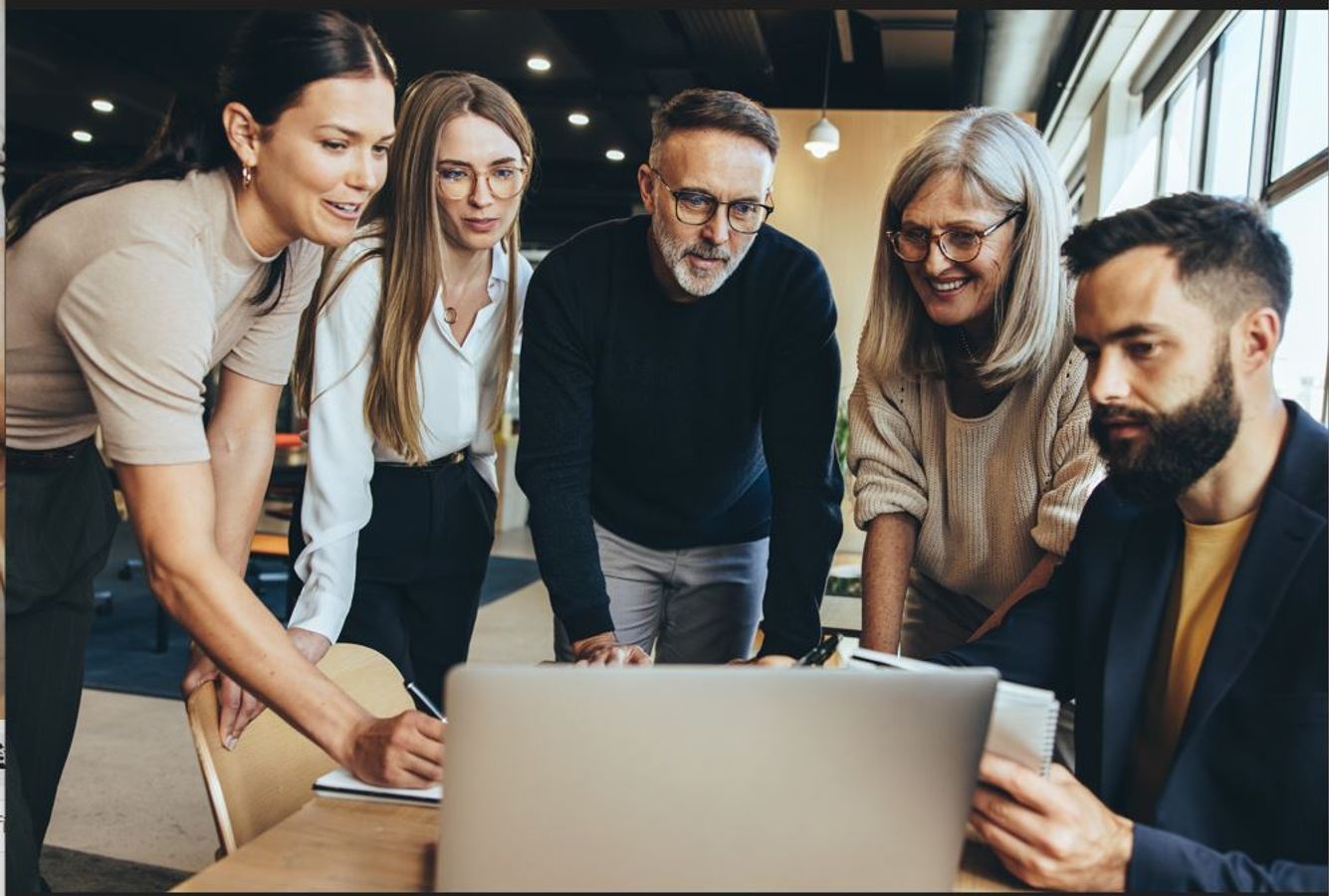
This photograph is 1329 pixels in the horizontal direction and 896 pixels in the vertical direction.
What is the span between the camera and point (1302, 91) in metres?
1.84

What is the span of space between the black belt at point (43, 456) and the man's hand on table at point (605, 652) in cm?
81

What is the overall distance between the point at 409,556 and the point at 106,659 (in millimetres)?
3119

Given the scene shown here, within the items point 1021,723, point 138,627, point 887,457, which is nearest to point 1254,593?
point 1021,723

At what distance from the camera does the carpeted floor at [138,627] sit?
13.6 ft

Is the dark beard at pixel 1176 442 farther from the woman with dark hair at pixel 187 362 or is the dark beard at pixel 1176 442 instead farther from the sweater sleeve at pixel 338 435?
the sweater sleeve at pixel 338 435

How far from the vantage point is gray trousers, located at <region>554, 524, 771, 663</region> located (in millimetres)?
2121

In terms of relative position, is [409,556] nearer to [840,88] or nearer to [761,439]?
[761,439]

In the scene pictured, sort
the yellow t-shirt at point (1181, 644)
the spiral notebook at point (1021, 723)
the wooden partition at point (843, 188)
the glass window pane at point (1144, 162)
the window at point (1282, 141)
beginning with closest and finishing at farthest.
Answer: the spiral notebook at point (1021, 723) < the yellow t-shirt at point (1181, 644) < the window at point (1282, 141) < the glass window pane at point (1144, 162) < the wooden partition at point (843, 188)

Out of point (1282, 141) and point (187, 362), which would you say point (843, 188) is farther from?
point (187, 362)

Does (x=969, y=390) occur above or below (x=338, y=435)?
above

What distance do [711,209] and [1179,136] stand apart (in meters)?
2.20

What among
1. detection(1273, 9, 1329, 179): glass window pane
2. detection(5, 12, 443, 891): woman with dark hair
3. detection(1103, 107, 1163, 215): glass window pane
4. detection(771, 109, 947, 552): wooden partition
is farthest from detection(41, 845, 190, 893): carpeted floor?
detection(1103, 107, 1163, 215): glass window pane

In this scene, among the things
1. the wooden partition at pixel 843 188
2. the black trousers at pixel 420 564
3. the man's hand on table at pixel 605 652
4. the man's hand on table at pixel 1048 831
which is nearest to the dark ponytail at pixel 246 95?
the black trousers at pixel 420 564

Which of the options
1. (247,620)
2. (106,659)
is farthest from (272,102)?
(106,659)
